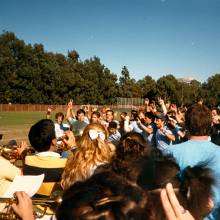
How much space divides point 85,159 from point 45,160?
0.47 m

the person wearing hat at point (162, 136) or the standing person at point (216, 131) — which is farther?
the person wearing hat at point (162, 136)

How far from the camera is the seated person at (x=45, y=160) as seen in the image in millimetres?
4281

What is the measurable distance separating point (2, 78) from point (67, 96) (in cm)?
1829

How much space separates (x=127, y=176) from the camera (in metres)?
2.09

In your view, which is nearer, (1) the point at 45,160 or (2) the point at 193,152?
(2) the point at 193,152

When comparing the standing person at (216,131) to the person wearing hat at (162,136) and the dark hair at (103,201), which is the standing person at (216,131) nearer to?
the person wearing hat at (162,136)

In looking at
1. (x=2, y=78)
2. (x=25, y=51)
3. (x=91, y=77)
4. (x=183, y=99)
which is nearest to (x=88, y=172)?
(x=2, y=78)

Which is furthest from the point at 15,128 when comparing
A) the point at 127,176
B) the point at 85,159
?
the point at 127,176

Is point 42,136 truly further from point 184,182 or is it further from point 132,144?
point 184,182

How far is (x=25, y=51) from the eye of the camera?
8100 centimetres

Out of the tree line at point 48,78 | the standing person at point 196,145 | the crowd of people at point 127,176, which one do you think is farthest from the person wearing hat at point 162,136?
the tree line at point 48,78

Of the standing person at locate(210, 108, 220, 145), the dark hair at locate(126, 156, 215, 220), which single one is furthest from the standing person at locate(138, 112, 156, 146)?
the dark hair at locate(126, 156, 215, 220)

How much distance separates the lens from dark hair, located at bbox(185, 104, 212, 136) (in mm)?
4406

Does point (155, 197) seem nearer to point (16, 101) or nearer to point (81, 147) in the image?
point (81, 147)
